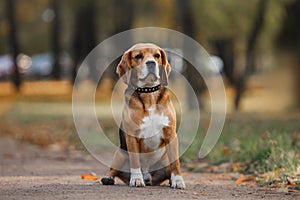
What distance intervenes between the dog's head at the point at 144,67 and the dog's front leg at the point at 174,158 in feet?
1.99

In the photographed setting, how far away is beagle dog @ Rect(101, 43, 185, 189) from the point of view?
829cm

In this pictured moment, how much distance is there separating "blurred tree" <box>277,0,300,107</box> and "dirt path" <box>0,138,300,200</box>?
14.2 meters

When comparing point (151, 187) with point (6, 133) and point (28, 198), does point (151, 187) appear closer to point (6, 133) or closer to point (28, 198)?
point (28, 198)

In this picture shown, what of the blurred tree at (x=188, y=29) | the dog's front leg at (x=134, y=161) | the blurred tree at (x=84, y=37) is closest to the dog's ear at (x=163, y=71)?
the dog's front leg at (x=134, y=161)

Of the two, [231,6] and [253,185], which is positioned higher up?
[231,6]

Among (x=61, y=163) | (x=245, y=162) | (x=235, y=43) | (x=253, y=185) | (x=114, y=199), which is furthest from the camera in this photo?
(x=235, y=43)

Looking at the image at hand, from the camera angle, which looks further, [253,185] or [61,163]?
[61,163]

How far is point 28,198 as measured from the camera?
7809 mm

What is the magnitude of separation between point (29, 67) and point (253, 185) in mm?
63835

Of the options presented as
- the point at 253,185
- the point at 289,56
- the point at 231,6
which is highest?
the point at 231,6

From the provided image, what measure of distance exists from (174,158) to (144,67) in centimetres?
104

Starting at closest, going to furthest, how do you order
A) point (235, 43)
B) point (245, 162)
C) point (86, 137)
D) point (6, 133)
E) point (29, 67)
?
point (245, 162)
point (86, 137)
point (6, 133)
point (235, 43)
point (29, 67)

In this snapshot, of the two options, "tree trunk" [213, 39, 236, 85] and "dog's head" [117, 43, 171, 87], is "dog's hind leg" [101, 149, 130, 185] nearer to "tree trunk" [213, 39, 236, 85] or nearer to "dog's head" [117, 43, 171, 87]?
"dog's head" [117, 43, 171, 87]

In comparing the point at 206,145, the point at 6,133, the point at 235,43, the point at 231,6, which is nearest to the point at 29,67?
the point at 235,43
